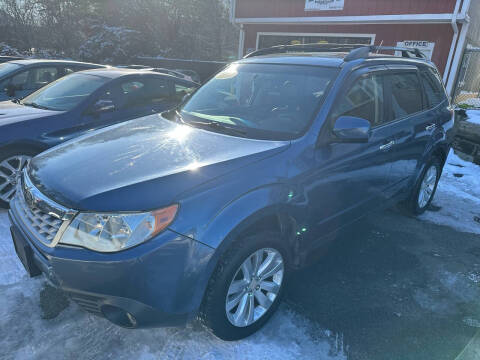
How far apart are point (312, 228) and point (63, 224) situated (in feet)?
5.57

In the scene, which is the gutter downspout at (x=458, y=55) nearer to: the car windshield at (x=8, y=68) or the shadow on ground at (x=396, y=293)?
the shadow on ground at (x=396, y=293)

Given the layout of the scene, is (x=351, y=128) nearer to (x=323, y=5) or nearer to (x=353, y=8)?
(x=353, y=8)

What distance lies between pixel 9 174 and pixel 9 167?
0.31 ft

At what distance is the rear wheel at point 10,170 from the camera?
408 cm

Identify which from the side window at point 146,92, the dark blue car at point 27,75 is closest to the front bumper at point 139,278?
the side window at point 146,92

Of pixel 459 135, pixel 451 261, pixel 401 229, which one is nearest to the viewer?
pixel 451 261

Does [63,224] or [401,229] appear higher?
[63,224]

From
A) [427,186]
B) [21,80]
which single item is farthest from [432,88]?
[21,80]

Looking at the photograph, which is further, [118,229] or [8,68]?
[8,68]

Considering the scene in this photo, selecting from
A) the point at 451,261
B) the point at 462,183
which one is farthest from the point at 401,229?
the point at 462,183

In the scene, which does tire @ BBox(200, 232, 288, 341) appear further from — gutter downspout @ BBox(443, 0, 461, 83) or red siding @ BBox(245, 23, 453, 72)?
red siding @ BBox(245, 23, 453, 72)

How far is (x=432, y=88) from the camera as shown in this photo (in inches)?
166

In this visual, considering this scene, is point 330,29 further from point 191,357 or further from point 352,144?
point 191,357

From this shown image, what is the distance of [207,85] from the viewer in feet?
12.1
